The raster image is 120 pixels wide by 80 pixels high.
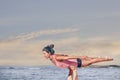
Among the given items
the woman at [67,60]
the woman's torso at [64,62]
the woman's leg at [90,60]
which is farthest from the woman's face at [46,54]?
the woman's leg at [90,60]

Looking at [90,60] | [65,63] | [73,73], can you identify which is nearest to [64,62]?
[65,63]

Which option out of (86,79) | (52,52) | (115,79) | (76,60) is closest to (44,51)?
(52,52)

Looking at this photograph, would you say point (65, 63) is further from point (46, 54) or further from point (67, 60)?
point (46, 54)

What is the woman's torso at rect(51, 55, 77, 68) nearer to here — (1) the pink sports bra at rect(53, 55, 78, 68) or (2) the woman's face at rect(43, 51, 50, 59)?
(1) the pink sports bra at rect(53, 55, 78, 68)

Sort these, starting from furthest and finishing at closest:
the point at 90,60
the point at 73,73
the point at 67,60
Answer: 1. the point at 73,73
2. the point at 67,60
3. the point at 90,60

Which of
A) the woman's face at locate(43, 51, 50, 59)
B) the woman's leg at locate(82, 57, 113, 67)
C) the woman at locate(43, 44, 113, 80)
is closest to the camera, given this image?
the woman's leg at locate(82, 57, 113, 67)

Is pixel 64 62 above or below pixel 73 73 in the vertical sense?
above

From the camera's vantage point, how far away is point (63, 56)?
41.5ft

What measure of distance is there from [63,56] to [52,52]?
369mm

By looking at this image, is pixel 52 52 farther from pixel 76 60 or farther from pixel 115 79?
pixel 115 79

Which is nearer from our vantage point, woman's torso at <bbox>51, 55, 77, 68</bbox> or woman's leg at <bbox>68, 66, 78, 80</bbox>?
woman's torso at <bbox>51, 55, 77, 68</bbox>

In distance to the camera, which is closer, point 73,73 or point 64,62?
point 64,62

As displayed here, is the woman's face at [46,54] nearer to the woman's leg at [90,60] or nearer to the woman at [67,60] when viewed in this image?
the woman at [67,60]

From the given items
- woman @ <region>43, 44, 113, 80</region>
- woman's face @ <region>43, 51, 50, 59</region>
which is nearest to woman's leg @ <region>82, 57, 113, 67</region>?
woman @ <region>43, 44, 113, 80</region>
